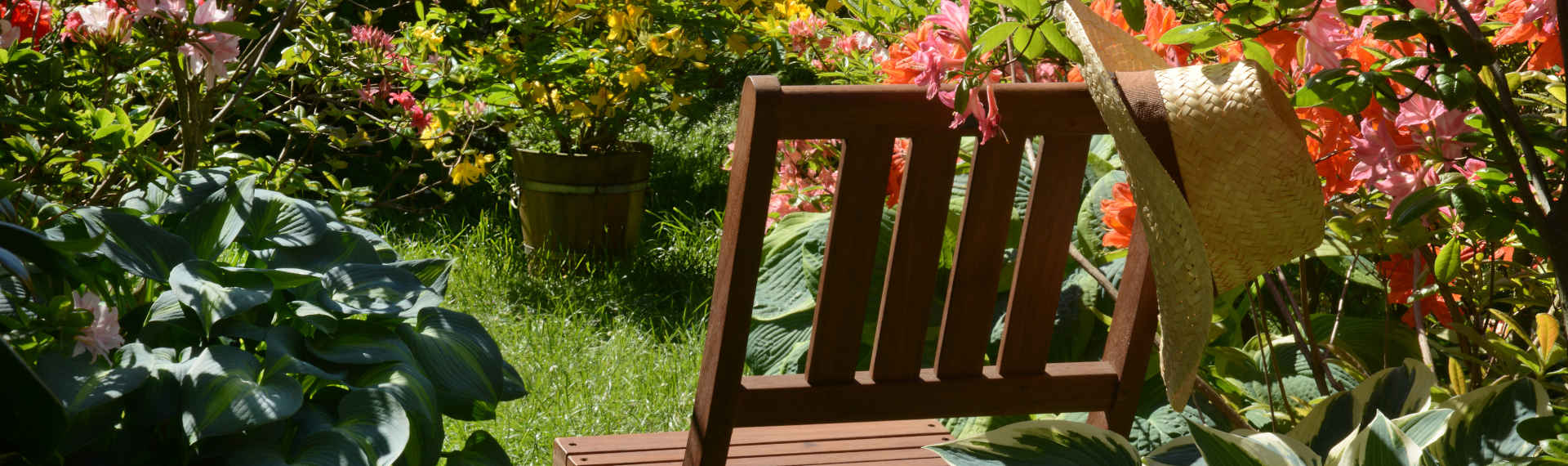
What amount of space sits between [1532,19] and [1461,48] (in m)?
0.29

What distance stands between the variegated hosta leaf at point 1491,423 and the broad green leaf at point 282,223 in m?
1.41

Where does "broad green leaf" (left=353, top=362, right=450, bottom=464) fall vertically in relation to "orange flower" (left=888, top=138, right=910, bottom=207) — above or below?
below

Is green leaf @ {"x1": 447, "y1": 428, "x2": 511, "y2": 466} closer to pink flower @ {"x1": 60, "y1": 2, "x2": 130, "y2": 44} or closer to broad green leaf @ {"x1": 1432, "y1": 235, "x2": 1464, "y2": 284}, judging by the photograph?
pink flower @ {"x1": 60, "y1": 2, "x2": 130, "y2": 44}

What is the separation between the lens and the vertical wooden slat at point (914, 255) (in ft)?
4.11

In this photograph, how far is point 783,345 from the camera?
8.37ft

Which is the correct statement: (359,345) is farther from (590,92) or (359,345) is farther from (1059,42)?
(590,92)

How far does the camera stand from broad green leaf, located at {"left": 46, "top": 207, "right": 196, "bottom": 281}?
1446 mm

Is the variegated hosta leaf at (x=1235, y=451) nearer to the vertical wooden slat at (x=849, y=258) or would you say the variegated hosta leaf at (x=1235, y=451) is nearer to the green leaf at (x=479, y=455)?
the vertical wooden slat at (x=849, y=258)

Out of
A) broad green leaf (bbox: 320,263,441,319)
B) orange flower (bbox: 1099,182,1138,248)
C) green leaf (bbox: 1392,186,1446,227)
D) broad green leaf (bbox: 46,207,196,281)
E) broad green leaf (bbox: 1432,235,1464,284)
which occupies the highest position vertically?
green leaf (bbox: 1392,186,1446,227)

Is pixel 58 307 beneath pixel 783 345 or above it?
above

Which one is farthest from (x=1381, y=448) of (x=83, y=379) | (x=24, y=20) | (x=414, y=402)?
(x=24, y=20)

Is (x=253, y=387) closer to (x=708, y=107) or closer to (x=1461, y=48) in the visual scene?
(x=1461, y=48)

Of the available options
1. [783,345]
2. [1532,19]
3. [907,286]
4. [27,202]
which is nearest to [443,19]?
[783,345]

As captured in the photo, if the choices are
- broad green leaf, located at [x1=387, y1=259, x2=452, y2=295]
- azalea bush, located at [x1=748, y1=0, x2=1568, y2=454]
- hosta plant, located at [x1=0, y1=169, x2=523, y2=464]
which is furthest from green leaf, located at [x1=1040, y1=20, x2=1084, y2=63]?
broad green leaf, located at [x1=387, y1=259, x2=452, y2=295]
